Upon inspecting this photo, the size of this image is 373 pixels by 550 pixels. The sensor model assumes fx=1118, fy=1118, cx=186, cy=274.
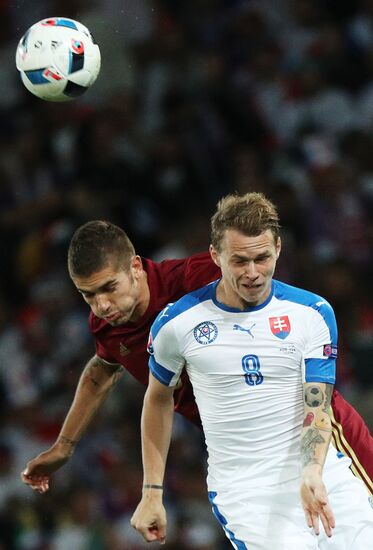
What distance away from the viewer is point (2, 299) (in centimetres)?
900

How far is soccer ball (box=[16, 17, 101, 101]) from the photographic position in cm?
534

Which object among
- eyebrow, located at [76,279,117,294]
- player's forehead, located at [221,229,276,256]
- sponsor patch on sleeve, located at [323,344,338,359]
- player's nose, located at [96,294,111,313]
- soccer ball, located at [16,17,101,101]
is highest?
soccer ball, located at [16,17,101,101]

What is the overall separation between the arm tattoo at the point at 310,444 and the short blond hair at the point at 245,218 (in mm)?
744

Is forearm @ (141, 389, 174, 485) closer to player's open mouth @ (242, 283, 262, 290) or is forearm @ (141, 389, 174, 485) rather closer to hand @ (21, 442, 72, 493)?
player's open mouth @ (242, 283, 262, 290)

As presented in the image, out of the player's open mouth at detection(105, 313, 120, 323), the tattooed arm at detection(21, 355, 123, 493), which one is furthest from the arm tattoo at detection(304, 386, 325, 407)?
the tattooed arm at detection(21, 355, 123, 493)

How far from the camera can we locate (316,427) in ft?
13.7

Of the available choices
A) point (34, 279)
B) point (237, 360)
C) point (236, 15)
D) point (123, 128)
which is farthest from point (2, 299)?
point (237, 360)

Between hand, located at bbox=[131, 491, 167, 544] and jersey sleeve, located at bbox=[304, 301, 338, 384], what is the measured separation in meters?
0.78

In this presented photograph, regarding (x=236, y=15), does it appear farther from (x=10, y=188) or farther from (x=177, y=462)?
(x=177, y=462)

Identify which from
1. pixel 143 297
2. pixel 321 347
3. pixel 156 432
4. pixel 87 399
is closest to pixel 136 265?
pixel 143 297

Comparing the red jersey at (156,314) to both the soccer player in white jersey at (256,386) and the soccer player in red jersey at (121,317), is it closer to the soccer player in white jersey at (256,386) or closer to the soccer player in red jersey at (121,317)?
the soccer player in red jersey at (121,317)

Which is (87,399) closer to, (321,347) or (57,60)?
(321,347)

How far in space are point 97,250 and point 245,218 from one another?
71 cm

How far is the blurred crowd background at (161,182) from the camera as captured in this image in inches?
308
